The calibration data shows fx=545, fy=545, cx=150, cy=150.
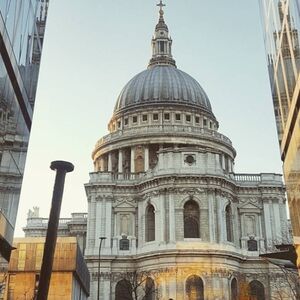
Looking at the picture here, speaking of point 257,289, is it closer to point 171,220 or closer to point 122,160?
point 171,220

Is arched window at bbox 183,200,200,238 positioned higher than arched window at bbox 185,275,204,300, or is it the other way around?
arched window at bbox 183,200,200,238

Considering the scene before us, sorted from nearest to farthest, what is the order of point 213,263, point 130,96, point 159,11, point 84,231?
1. point 213,263
2. point 84,231
3. point 130,96
4. point 159,11

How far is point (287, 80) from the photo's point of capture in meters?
21.3

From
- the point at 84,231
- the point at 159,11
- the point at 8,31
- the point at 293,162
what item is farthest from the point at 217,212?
the point at 159,11

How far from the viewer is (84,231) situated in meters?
74.6

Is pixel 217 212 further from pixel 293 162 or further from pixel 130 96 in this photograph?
pixel 293 162

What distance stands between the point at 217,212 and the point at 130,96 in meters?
31.4

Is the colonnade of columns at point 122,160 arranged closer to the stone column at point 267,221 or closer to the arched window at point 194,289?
the stone column at point 267,221

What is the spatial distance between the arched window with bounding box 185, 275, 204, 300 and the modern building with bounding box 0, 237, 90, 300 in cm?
2579

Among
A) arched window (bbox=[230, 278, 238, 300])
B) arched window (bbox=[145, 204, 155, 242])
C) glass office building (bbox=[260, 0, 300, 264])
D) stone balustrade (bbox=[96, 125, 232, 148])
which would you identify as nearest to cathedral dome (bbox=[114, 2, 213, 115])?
stone balustrade (bbox=[96, 125, 232, 148])

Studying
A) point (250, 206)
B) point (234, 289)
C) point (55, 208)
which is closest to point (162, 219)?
point (234, 289)

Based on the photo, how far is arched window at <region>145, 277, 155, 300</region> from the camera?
2336 inches

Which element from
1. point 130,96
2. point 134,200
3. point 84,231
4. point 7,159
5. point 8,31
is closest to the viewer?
point 8,31

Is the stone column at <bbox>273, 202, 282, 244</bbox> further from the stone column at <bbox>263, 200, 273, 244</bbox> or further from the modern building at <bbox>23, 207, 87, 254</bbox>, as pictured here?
the modern building at <bbox>23, 207, 87, 254</bbox>
